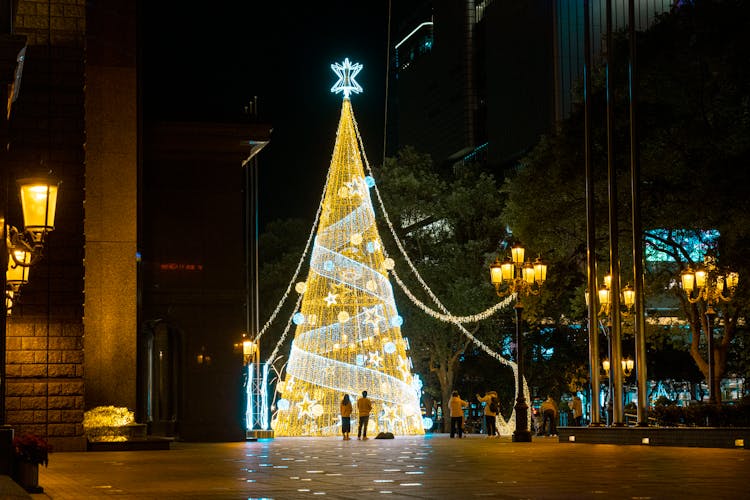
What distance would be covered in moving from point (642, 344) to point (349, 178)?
651 inches

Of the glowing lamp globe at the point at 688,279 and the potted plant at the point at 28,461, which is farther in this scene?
the glowing lamp globe at the point at 688,279

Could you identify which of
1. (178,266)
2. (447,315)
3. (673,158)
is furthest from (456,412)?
(447,315)

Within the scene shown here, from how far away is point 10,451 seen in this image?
13.6 meters

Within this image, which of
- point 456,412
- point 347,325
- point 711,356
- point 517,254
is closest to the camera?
point 517,254

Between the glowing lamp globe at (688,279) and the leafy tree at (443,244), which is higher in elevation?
the leafy tree at (443,244)

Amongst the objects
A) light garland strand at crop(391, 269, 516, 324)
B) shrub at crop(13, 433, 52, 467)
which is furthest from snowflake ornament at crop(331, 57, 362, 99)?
shrub at crop(13, 433, 52, 467)

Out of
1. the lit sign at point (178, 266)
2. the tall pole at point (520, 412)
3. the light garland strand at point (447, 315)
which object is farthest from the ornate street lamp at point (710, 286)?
the lit sign at point (178, 266)

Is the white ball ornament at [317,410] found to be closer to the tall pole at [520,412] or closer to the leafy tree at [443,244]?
the tall pole at [520,412]

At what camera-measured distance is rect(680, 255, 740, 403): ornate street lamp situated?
113 feet

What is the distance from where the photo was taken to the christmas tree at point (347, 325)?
44.7 m

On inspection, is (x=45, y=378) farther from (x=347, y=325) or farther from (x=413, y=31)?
(x=413, y=31)

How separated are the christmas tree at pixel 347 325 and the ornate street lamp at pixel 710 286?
36.8ft

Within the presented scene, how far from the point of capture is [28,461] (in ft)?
46.7

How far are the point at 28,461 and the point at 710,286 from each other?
26.7 meters
